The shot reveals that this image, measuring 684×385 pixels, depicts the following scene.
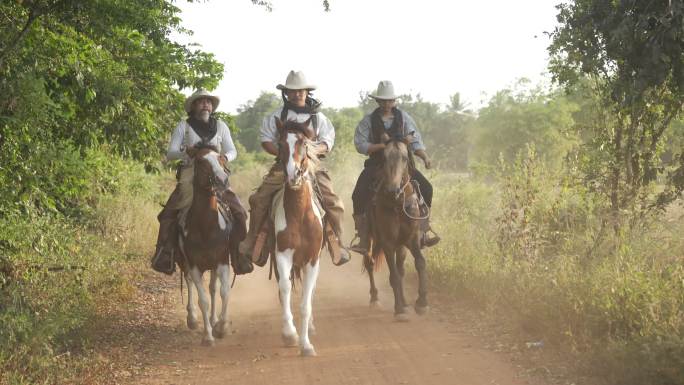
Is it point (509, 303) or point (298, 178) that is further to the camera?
point (509, 303)

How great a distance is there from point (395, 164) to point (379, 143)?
0.59 metres

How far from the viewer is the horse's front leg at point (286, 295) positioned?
7613mm


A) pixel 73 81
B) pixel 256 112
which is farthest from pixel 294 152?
pixel 256 112

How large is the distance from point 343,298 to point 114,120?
428 centimetres

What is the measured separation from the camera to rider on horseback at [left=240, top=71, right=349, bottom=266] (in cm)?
819

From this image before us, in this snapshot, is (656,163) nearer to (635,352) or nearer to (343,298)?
(635,352)

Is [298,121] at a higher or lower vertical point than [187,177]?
higher

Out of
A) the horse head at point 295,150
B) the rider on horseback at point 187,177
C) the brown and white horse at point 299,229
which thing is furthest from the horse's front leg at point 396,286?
the horse head at point 295,150

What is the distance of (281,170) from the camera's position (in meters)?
8.22

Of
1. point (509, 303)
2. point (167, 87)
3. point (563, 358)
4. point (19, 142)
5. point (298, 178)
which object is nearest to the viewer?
point (563, 358)

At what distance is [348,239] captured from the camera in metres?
17.0

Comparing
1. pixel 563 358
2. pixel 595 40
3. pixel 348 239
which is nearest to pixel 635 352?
pixel 563 358

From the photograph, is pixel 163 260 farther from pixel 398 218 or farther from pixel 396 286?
pixel 398 218

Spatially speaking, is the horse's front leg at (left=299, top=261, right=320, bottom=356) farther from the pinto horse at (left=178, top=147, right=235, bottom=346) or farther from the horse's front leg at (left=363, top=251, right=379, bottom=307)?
the horse's front leg at (left=363, top=251, right=379, bottom=307)
